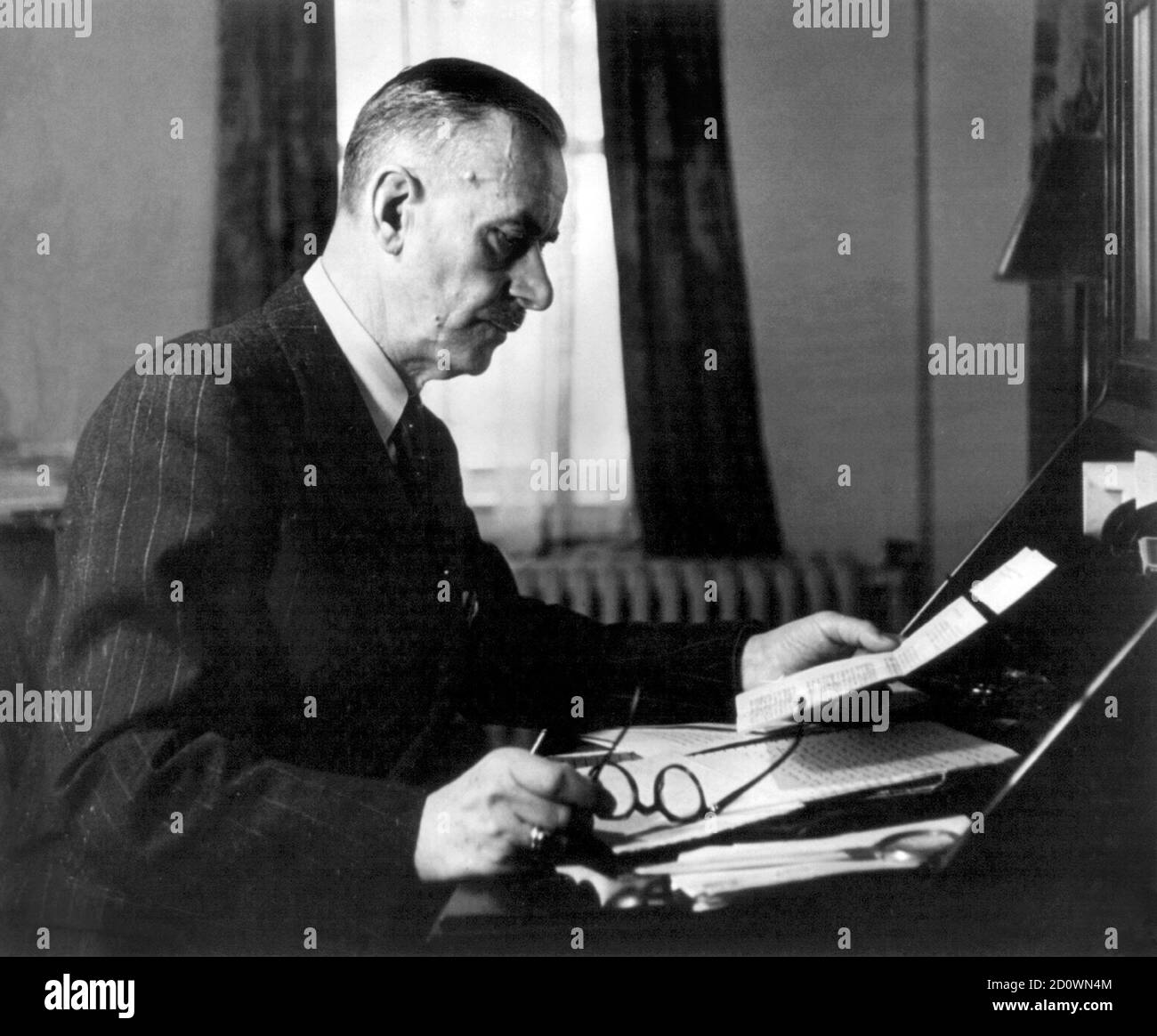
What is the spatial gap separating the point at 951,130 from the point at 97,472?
1.16 metres

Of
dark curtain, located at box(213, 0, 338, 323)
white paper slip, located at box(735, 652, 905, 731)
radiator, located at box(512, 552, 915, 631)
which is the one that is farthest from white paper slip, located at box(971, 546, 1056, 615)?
dark curtain, located at box(213, 0, 338, 323)

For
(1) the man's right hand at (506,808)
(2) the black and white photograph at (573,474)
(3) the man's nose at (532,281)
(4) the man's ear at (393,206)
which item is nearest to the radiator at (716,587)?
(2) the black and white photograph at (573,474)

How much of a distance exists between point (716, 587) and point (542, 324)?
0.42 metres

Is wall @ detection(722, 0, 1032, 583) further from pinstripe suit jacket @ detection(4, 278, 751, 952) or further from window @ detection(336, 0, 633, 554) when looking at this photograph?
pinstripe suit jacket @ detection(4, 278, 751, 952)

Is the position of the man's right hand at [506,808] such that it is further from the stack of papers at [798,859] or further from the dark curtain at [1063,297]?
the dark curtain at [1063,297]

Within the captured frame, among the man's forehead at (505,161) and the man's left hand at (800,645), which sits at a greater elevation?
the man's forehead at (505,161)

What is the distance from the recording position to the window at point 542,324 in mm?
1303

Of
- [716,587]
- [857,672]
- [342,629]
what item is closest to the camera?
[857,672]

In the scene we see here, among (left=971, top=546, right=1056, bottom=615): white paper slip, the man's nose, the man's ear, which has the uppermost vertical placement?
the man's ear

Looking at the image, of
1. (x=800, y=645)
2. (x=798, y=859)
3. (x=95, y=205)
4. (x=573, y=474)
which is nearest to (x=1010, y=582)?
(x=800, y=645)

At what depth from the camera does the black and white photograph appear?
0.93 m

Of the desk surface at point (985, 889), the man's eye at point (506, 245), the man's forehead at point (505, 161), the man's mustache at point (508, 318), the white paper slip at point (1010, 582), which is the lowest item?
the desk surface at point (985, 889)

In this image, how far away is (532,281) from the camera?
4.27 ft

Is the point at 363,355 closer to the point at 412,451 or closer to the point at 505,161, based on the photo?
the point at 412,451
